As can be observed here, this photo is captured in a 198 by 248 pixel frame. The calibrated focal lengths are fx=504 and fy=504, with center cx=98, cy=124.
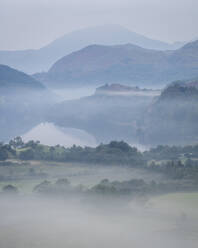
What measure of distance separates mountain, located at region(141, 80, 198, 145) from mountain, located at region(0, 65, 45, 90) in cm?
2227

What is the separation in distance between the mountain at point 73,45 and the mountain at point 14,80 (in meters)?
50.8

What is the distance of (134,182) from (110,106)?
31.0m

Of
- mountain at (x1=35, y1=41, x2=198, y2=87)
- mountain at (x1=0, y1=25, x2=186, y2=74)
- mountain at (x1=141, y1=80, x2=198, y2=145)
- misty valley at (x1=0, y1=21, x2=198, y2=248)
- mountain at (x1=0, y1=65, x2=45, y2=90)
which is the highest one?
mountain at (x1=0, y1=25, x2=186, y2=74)

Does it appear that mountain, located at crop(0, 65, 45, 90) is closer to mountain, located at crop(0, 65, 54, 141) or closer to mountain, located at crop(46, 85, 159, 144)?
mountain, located at crop(0, 65, 54, 141)

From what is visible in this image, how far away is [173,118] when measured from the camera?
3067 centimetres

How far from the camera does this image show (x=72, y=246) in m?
6.54

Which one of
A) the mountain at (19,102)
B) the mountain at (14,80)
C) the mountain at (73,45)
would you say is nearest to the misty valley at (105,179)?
the mountain at (19,102)

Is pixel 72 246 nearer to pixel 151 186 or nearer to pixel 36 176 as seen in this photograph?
pixel 151 186

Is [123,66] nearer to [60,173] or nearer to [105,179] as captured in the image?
[60,173]

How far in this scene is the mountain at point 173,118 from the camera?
2672 cm

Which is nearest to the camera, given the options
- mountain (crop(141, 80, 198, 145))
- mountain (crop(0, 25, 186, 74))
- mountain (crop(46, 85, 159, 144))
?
mountain (crop(141, 80, 198, 145))

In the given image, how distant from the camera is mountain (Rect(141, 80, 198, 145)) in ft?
87.7

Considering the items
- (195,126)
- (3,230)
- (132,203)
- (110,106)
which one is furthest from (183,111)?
(3,230)

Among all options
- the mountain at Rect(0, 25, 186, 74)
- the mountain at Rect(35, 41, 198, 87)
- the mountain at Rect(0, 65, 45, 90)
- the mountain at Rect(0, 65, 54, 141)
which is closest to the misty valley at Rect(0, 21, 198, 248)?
the mountain at Rect(0, 65, 54, 141)
